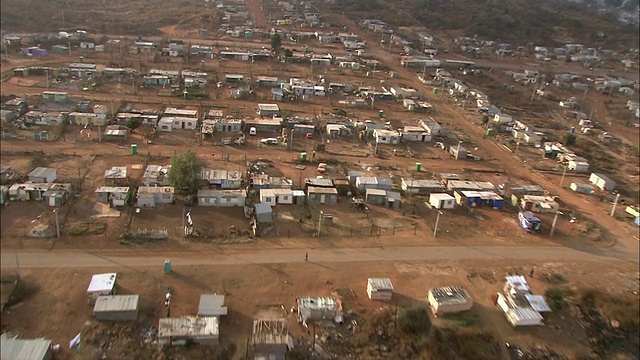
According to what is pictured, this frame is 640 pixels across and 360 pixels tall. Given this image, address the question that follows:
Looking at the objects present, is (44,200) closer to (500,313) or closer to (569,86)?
(500,313)

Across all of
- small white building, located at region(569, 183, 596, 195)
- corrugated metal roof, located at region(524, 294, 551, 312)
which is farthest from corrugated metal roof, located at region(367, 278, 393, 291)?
small white building, located at region(569, 183, 596, 195)

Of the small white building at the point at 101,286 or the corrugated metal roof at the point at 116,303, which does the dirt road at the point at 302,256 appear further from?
the corrugated metal roof at the point at 116,303

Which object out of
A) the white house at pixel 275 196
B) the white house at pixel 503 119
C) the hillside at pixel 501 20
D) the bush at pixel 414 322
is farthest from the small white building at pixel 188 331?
the hillside at pixel 501 20

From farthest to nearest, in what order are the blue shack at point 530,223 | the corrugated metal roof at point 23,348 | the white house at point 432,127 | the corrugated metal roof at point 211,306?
the white house at point 432,127 → the blue shack at point 530,223 → the corrugated metal roof at point 211,306 → the corrugated metal roof at point 23,348

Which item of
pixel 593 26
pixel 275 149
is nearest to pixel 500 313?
pixel 275 149

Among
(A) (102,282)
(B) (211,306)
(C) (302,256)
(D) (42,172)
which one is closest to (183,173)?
(D) (42,172)

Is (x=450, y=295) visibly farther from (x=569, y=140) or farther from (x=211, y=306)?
(x=569, y=140)
